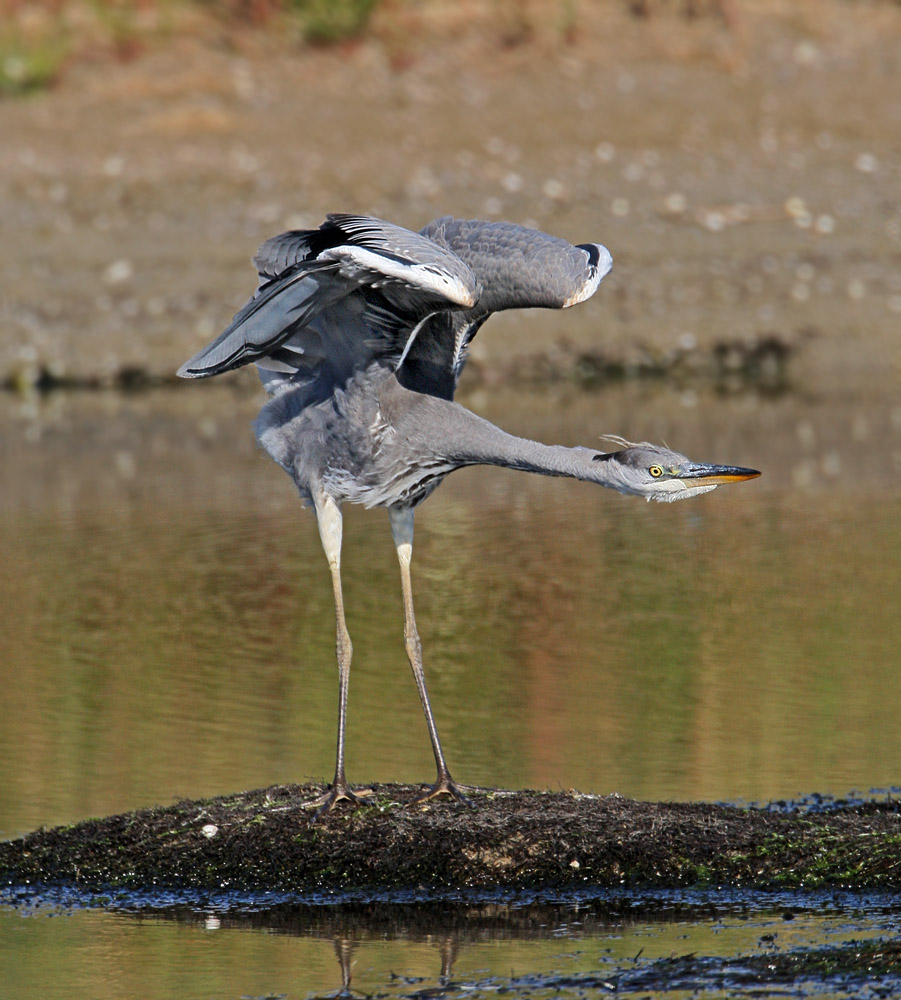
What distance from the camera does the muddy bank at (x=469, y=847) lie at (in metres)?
6.58

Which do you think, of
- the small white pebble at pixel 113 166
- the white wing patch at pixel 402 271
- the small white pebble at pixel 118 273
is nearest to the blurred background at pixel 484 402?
the small white pebble at pixel 118 273

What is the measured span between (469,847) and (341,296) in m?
2.04

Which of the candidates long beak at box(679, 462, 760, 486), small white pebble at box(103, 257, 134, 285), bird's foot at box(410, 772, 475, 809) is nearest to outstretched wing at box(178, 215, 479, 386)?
long beak at box(679, 462, 760, 486)

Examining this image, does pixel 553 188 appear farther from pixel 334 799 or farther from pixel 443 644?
pixel 334 799

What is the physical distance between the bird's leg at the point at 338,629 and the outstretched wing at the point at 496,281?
61 centimetres

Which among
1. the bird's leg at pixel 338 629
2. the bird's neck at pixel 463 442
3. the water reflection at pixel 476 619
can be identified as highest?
the bird's neck at pixel 463 442

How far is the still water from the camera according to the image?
20.7 feet

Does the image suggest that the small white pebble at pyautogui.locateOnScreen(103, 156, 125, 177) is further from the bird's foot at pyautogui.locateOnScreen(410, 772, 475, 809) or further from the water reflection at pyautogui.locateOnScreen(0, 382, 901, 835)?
the bird's foot at pyautogui.locateOnScreen(410, 772, 475, 809)

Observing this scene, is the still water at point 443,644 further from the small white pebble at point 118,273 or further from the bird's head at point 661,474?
the small white pebble at point 118,273

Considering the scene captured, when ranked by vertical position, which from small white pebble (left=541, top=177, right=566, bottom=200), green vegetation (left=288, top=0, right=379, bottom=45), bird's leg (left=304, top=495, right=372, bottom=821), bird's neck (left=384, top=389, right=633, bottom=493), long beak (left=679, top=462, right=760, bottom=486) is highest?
green vegetation (left=288, top=0, right=379, bottom=45)

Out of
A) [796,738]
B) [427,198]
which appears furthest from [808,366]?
[796,738]

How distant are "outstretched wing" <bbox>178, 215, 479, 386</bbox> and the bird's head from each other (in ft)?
2.60

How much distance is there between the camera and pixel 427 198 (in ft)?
61.8

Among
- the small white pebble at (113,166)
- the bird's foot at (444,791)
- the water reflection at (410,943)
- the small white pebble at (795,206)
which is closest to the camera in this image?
the water reflection at (410,943)
